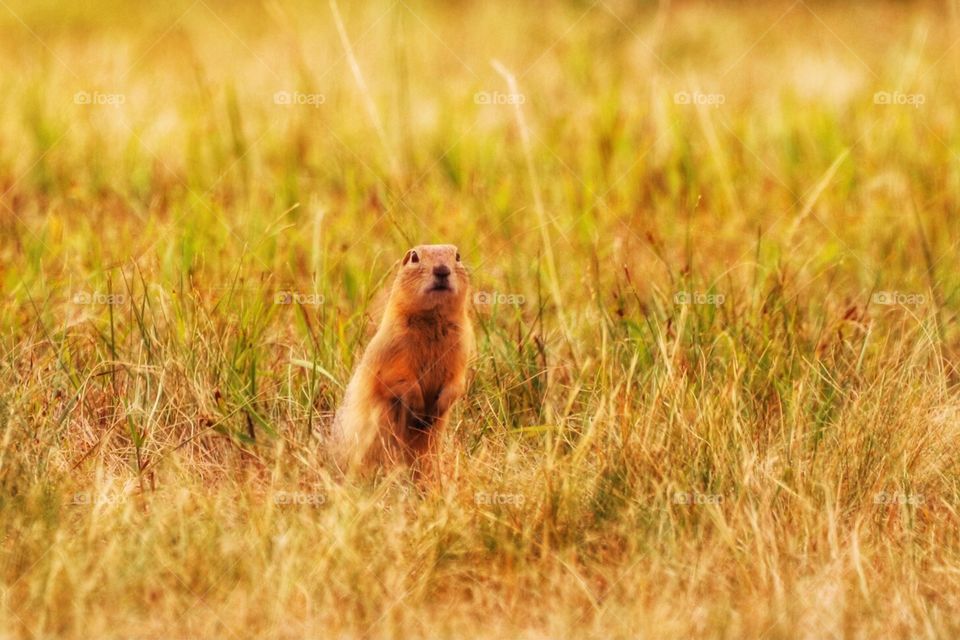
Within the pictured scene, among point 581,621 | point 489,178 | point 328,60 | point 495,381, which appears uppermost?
point 328,60

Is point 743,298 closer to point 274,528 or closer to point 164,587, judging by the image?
point 274,528

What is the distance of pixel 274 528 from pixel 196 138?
11.2 feet

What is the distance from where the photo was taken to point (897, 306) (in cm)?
502

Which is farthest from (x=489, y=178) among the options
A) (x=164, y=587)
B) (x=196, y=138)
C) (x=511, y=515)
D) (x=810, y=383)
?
(x=164, y=587)

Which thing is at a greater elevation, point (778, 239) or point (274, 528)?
point (778, 239)

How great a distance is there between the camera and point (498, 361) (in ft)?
15.0

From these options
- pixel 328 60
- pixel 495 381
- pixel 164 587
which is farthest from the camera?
pixel 328 60
